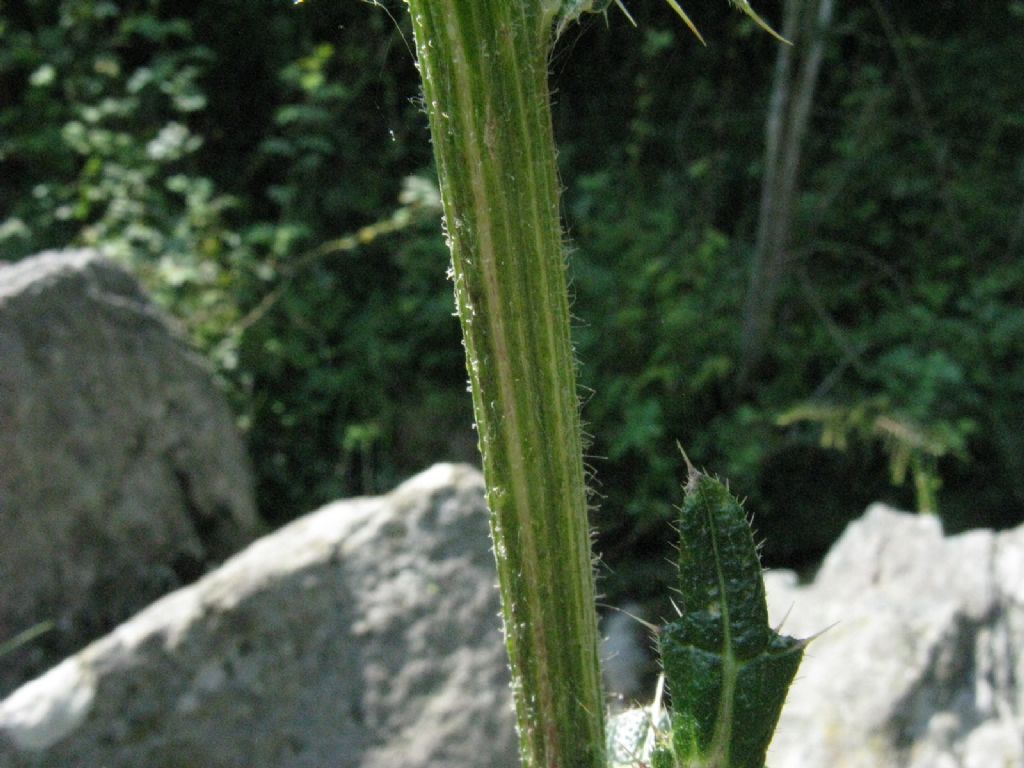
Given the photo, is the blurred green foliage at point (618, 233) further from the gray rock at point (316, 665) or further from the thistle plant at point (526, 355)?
the thistle plant at point (526, 355)

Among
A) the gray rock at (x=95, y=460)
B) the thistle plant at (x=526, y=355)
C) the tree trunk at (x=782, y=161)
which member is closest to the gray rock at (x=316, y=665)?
the gray rock at (x=95, y=460)

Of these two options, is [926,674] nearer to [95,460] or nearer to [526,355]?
[526,355]

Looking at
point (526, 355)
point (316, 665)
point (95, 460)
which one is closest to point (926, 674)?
point (316, 665)

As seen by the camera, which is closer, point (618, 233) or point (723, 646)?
point (723, 646)

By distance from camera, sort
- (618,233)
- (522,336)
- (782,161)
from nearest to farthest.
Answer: (522,336) < (782,161) < (618,233)

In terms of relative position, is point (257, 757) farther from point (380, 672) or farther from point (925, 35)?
point (925, 35)

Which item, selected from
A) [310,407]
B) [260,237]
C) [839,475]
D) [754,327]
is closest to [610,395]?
[754,327]
